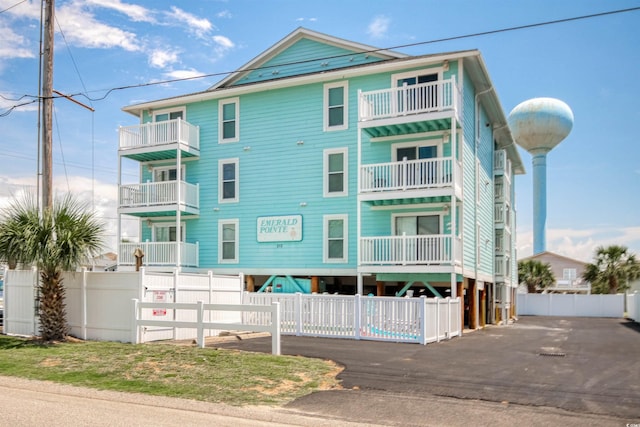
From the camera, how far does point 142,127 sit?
2783cm

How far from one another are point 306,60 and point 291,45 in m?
1.64

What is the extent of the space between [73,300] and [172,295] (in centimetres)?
282

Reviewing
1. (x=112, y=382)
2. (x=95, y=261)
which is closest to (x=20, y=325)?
(x=95, y=261)

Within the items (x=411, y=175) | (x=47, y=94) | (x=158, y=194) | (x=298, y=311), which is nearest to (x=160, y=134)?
(x=158, y=194)

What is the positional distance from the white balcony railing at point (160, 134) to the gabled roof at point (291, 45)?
262 cm

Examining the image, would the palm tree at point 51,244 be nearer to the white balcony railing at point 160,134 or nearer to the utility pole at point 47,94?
the utility pole at point 47,94

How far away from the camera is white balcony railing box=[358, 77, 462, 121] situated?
21516 millimetres

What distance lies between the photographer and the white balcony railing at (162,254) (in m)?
26.3

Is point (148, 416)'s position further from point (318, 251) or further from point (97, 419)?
point (318, 251)

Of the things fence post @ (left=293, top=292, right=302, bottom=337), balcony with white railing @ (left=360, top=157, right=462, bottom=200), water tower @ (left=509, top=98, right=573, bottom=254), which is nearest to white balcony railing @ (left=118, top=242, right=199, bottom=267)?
fence post @ (left=293, top=292, right=302, bottom=337)

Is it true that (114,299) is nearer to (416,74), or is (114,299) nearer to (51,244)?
(51,244)

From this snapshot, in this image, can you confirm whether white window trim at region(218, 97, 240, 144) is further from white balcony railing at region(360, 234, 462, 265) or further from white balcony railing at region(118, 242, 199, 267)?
white balcony railing at region(360, 234, 462, 265)

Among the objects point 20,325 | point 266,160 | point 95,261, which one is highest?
point 266,160

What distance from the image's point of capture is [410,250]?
2169 cm
